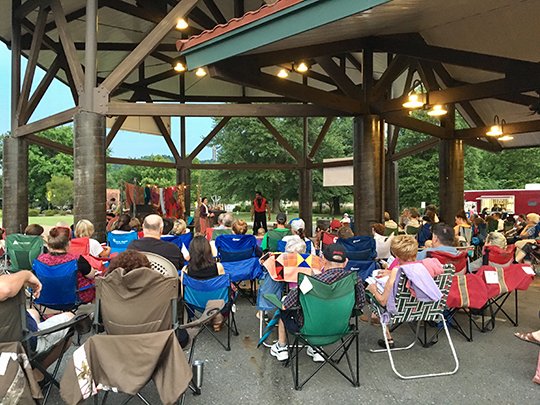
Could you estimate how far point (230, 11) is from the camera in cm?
1198

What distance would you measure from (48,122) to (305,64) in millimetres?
5477

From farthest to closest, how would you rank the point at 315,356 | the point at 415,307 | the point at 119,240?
the point at 119,240, the point at 315,356, the point at 415,307

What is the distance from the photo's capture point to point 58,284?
342cm

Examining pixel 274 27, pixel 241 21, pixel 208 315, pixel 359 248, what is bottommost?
pixel 208 315

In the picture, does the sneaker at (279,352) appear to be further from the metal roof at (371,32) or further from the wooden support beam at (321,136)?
the wooden support beam at (321,136)

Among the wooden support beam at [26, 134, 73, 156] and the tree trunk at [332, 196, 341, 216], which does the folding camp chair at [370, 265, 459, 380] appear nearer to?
the wooden support beam at [26, 134, 73, 156]

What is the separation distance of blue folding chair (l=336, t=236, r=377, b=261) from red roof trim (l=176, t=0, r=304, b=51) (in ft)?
8.66

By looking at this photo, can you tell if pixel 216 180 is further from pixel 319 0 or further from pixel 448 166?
pixel 319 0

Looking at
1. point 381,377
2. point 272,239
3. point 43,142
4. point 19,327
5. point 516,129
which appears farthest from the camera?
point 43,142

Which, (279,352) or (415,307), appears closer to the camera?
(415,307)

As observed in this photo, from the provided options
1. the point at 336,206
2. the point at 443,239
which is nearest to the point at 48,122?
the point at 443,239

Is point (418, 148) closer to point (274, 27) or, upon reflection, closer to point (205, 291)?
point (274, 27)

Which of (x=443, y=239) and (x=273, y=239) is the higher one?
(x=443, y=239)

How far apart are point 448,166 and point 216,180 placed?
66.1 feet
